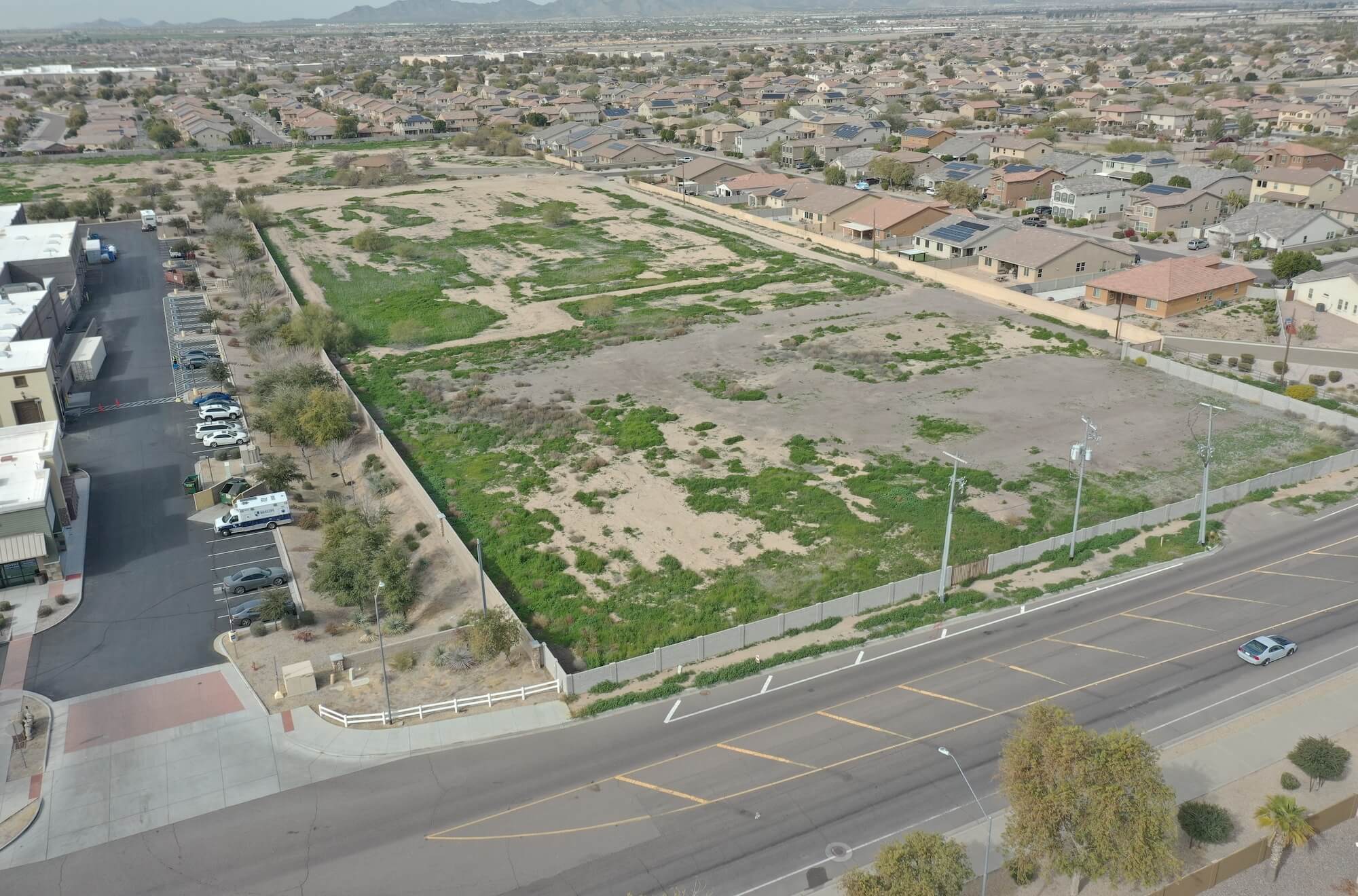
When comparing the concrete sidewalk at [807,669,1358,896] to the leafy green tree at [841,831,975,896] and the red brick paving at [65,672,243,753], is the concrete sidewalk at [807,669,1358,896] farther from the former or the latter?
the red brick paving at [65,672,243,753]

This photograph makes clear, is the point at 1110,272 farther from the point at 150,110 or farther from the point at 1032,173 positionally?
the point at 150,110

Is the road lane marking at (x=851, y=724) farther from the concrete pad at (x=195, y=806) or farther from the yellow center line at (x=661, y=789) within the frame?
the concrete pad at (x=195, y=806)

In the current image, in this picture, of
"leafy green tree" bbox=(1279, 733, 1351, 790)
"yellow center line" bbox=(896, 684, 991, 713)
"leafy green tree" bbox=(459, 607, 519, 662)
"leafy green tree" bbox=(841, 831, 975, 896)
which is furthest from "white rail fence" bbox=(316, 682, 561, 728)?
"leafy green tree" bbox=(1279, 733, 1351, 790)

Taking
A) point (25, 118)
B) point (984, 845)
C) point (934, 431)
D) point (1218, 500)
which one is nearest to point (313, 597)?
point (984, 845)

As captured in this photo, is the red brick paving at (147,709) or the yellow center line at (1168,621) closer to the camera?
the red brick paving at (147,709)

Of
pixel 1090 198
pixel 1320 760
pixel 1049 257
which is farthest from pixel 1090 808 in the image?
pixel 1090 198

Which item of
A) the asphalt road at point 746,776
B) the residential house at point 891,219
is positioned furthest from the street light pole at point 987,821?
the residential house at point 891,219
